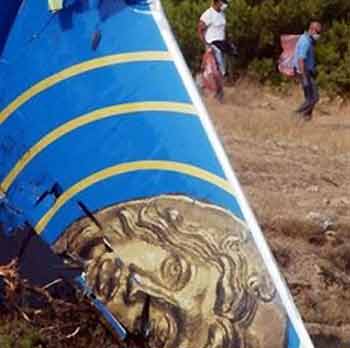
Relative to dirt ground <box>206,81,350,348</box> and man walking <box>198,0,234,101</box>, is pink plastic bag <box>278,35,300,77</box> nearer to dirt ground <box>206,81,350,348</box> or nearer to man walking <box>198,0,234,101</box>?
dirt ground <box>206,81,350,348</box>

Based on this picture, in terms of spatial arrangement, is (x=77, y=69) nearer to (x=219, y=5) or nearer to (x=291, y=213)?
(x=291, y=213)

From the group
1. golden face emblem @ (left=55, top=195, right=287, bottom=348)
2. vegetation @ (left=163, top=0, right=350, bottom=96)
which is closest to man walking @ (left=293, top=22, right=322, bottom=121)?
vegetation @ (left=163, top=0, right=350, bottom=96)

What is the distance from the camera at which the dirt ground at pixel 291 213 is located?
584 cm

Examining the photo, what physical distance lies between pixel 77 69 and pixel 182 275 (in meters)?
0.85

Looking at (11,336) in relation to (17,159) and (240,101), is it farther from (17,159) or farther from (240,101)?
(240,101)

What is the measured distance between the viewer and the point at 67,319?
18.8ft

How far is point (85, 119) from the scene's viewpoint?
5.33 m

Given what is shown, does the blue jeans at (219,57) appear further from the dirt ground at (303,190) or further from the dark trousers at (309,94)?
the dark trousers at (309,94)

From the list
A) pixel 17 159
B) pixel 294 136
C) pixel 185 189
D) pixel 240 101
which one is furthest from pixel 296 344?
pixel 240 101

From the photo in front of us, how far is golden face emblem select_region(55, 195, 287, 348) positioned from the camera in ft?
16.2

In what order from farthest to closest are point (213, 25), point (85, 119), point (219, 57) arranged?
point (219, 57) → point (213, 25) → point (85, 119)

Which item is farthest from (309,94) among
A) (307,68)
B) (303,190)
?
(303,190)

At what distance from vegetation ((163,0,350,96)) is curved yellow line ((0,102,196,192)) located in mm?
10977

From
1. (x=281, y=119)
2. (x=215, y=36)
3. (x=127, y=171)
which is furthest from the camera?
(x=215, y=36)
